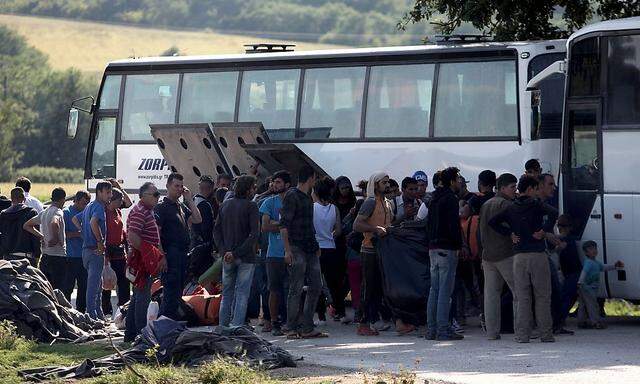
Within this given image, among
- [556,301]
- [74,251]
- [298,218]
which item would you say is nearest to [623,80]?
[556,301]

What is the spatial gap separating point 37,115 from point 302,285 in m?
86.3

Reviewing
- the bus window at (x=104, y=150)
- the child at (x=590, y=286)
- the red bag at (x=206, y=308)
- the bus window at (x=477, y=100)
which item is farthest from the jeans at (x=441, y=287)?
the bus window at (x=104, y=150)

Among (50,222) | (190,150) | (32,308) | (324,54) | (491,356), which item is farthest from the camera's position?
(190,150)

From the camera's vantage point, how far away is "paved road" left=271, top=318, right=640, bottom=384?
1238 cm

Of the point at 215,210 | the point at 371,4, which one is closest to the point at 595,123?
the point at 215,210

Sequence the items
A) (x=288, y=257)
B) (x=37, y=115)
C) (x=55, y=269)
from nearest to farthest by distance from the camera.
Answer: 1. (x=288, y=257)
2. (x=55, y=269)
3. (x=37, y=115)

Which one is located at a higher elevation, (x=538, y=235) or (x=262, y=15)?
(x=262, y=15)

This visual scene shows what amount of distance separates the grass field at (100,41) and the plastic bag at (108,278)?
95.1 m

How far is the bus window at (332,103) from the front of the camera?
72.4 ft

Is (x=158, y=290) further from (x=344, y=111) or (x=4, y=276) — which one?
(x=344, y=111)

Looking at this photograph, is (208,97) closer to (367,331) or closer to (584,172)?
(584,172)

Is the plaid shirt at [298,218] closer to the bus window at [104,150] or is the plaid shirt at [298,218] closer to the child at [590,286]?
the child at [590,286]

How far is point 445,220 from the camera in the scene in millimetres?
15250

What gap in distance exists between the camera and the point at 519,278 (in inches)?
591
